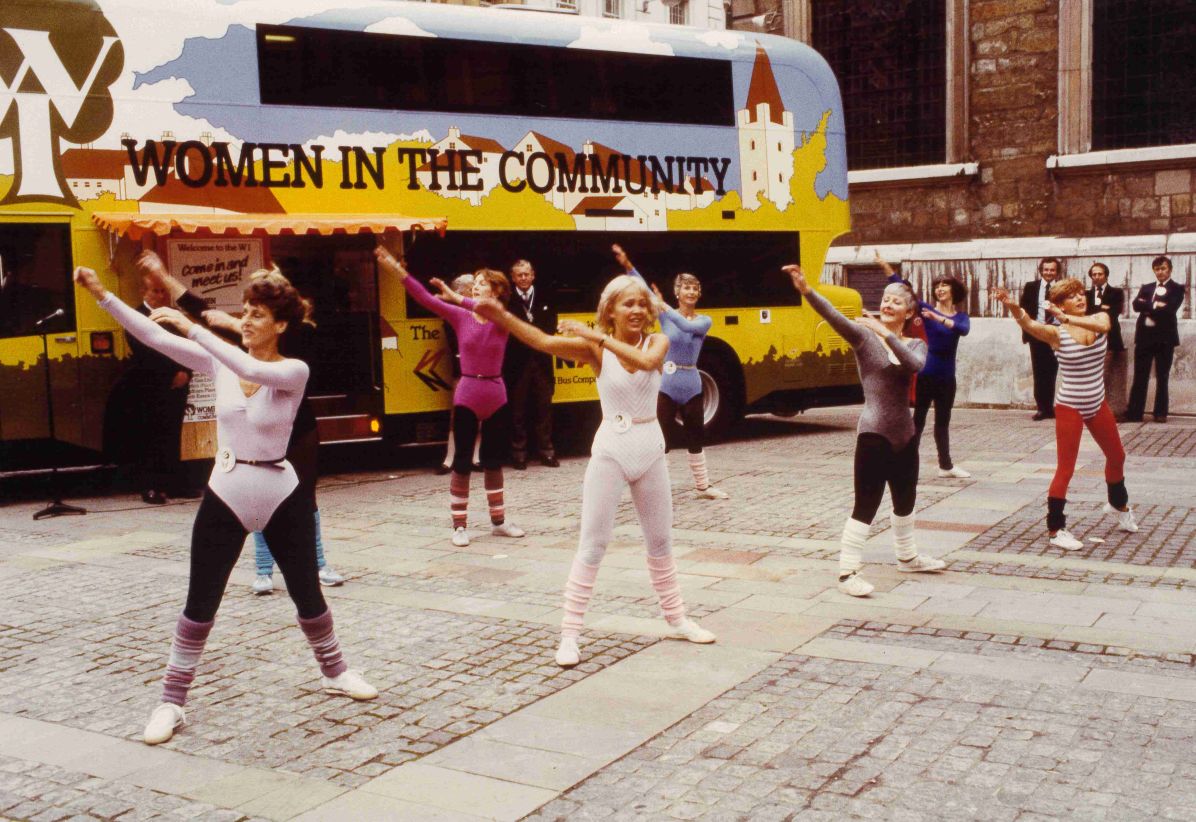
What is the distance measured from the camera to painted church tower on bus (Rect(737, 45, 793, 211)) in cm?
1473

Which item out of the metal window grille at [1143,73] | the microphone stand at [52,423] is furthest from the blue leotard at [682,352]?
the metal window grille at [1143,73]

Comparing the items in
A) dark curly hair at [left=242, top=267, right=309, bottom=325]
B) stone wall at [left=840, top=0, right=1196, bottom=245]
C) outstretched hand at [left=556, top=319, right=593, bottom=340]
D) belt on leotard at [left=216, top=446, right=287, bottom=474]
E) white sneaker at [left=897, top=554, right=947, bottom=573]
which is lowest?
white sneaker at [left=897, top=554, right=947, bottom=573]

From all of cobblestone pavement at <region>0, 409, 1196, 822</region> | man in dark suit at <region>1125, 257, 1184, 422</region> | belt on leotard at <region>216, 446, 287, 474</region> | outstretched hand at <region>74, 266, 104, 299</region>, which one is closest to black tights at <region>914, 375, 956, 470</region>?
cobblestone pavement at <region>0, 409, 1196, 822</region>

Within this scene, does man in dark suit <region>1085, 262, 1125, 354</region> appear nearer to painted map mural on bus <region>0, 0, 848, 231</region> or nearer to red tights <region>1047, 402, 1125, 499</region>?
painted map mural on bus <region>0, 0, 848, 231</region>

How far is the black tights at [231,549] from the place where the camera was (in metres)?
5.06

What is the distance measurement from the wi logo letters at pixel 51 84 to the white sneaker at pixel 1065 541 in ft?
26.1

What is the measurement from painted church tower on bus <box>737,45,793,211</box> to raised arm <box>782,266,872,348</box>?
25.3 ft

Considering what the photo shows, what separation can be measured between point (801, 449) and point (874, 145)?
845 centimetres

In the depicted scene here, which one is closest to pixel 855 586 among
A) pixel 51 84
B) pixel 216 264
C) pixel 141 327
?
pixel 141 327

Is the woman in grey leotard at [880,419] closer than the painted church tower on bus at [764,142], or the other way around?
the woman in grey leotard at [880,419]

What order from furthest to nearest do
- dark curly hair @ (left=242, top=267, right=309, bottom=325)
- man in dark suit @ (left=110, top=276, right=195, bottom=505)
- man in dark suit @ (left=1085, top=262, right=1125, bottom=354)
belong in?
man in dark suit @ (left=1085, top=262, right=1125, bottom=354), man in dark suit @ (left=110, top=276, right=195, bottom=505), dark curly hair @ (left=242, top=267, right=309, bottom=325)

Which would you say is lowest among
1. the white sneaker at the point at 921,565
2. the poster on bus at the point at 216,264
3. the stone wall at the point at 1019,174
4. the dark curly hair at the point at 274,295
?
the white sneaker at the point at 921,565

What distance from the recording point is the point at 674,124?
558 inches

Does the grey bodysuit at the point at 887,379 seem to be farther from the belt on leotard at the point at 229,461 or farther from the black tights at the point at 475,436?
the belt on leotard at the point at 229,461
